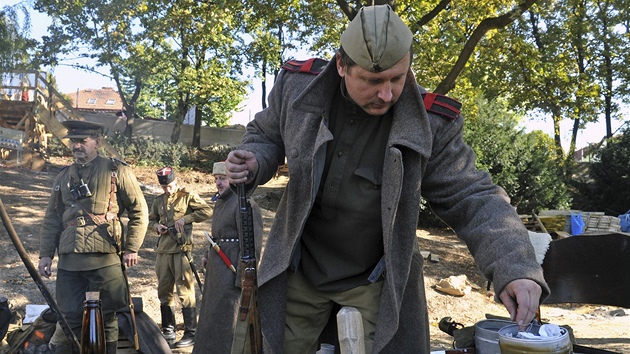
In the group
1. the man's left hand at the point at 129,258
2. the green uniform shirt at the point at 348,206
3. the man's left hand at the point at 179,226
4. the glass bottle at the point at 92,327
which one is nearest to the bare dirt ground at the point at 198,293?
the man's left hand at the point at 179,226

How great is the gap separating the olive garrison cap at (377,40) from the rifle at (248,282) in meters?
0.51

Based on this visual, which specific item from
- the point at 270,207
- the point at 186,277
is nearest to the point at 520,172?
the point at 270,207

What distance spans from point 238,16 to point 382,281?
12.8 meters

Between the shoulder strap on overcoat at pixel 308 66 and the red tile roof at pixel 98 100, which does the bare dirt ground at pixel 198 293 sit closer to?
the red tile roof at pixel 98 100

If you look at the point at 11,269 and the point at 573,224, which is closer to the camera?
the point at 11,269

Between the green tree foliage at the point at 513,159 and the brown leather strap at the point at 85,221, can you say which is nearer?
the brown leather strap at the point at 85,221

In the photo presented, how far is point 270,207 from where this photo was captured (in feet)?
54.4

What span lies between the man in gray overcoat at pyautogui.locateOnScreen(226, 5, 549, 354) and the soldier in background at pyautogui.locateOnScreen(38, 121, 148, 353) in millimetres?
3579

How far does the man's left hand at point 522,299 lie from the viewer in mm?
1817

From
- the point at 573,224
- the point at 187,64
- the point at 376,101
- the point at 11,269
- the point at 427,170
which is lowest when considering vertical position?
the point at 11,269

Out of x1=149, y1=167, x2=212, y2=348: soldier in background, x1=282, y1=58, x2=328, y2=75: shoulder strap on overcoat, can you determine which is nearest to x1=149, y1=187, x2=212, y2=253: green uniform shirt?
x1=149, y1=167, x2=212, y2=348: soldier in background

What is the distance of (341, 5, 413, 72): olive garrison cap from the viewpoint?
6.34 ft

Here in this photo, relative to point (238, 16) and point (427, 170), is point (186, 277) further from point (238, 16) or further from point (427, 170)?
point (238, 16)

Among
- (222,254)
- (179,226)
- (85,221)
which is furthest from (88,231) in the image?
(179,226)
